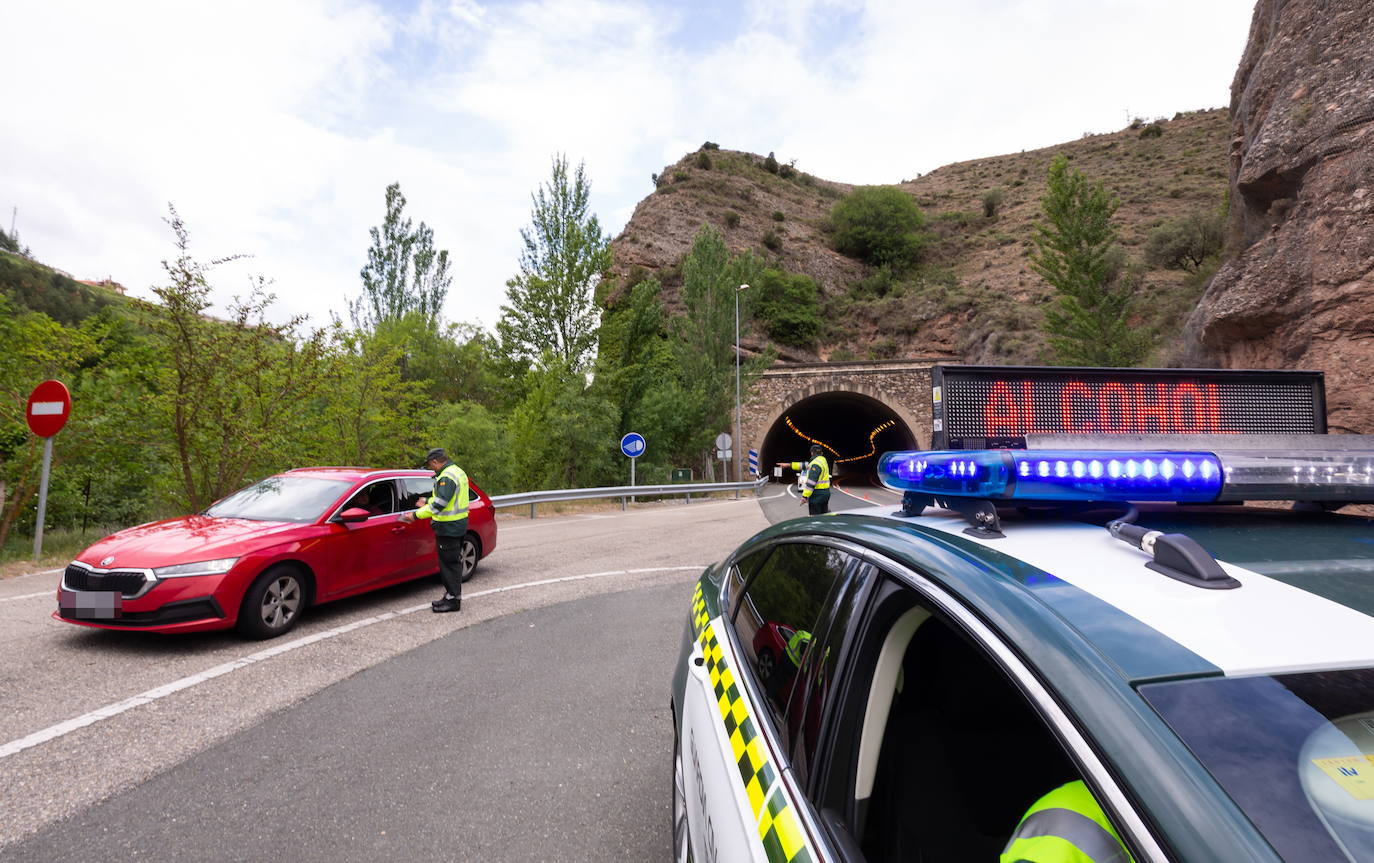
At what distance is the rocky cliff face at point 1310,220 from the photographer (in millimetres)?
9531

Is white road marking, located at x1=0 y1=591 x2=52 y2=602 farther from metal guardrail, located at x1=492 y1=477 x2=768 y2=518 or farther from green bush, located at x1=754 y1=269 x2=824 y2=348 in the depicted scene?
green bush, located at x1=754 y1=269 x2=824 y2=348

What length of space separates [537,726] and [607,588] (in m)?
3.91

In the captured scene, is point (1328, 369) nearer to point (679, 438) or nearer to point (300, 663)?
point (300, 663)

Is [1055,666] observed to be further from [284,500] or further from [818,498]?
[818,498]

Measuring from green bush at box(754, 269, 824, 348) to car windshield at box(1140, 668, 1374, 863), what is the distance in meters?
47.7

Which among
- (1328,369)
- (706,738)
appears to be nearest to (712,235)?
(1328,369)

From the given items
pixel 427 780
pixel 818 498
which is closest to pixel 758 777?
pixel 427 780

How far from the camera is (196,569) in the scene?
508 centimetres

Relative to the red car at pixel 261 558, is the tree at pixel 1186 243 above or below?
above

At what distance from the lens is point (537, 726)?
391 centimetres

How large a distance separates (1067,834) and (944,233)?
76.3m

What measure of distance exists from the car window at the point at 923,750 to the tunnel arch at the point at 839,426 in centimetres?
2719

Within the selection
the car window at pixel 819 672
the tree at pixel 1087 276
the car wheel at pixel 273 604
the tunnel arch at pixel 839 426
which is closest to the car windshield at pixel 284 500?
the car wheel at pixel 273 604

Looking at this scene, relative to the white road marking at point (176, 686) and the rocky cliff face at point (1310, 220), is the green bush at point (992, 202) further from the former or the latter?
the white road marking at point (176, 686)
